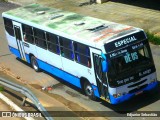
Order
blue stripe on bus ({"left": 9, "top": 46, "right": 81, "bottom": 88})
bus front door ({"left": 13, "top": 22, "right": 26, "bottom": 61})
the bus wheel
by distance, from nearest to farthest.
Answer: blue stripe on bus ({"left": 9, "top": 46, "right": 81, "bottom": 88}) < the bus wheel < bus front door ({"left": 13, "top": 22, "right": 26, "bottom": 61})

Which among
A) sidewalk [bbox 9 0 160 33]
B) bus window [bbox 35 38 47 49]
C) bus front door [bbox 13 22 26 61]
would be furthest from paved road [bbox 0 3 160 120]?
sidewalk [bbox 9 0 160 33]

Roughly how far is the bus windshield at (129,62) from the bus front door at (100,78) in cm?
37

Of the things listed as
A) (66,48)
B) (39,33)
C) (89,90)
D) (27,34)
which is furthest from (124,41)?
(27,34)

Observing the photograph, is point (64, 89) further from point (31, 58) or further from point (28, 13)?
point (28, 13)

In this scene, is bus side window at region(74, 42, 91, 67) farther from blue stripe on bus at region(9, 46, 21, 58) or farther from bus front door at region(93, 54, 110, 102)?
blue stripe on bus at region(9, 46, 21, 58)

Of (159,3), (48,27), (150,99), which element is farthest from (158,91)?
(159,3)

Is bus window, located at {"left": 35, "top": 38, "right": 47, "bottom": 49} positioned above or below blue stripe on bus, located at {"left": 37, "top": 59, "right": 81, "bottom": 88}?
above

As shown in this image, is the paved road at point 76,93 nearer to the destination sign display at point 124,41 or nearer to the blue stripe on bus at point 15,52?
the blue stripe on bus at point 15,52

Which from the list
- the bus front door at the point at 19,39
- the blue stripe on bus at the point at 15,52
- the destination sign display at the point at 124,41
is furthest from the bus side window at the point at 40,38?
the destination sign display at the point at 124,41

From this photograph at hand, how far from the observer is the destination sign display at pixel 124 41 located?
43.3ft

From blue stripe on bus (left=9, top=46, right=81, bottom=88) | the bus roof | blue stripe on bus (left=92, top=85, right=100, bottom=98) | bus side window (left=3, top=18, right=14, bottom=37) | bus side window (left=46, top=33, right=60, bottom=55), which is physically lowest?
blue stripe on bus (left=9, top=46, right=81, bottom=88)

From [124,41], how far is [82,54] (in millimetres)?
1852

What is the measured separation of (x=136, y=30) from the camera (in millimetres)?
13891

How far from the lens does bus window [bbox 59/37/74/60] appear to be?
1518cm
